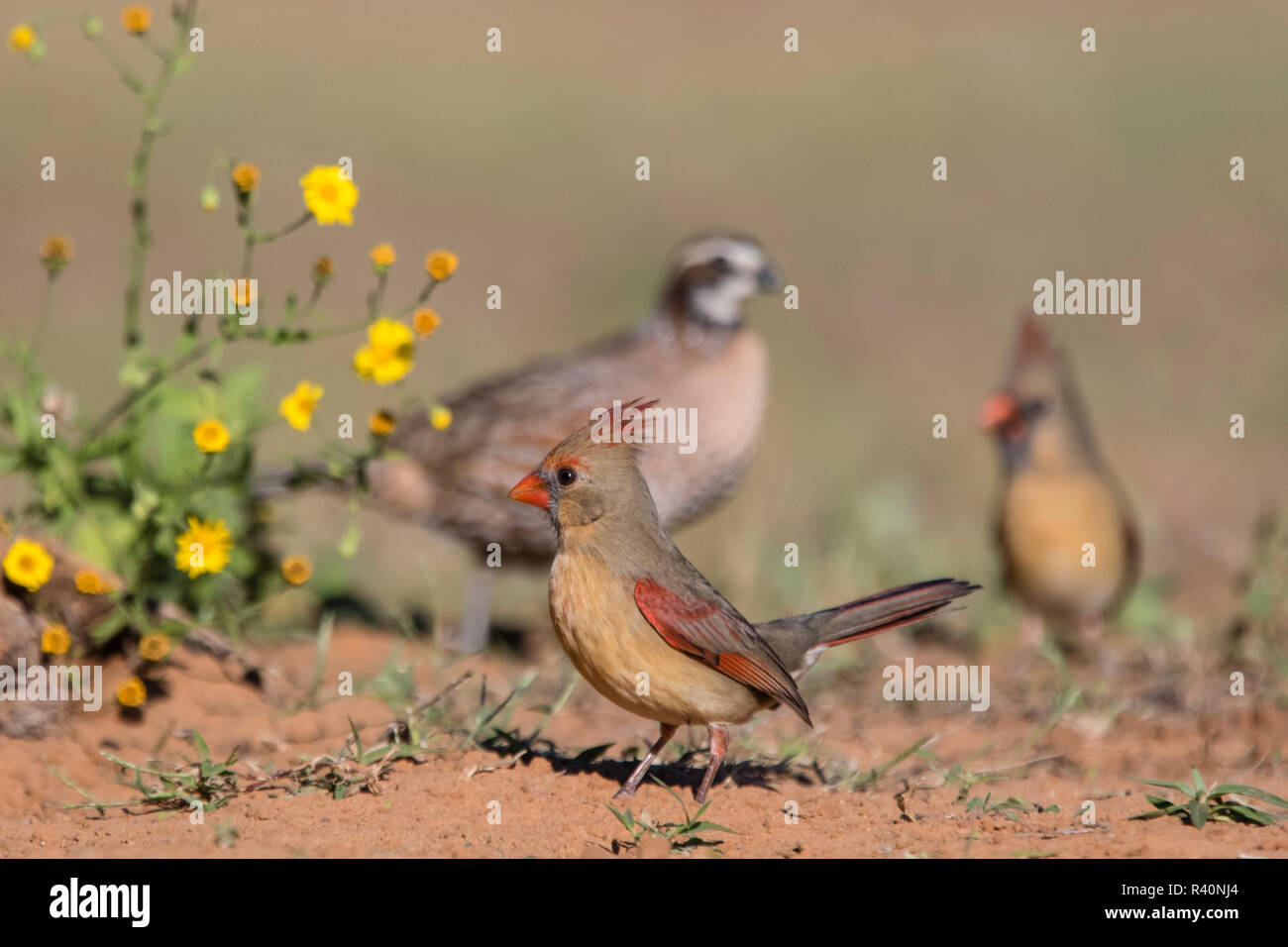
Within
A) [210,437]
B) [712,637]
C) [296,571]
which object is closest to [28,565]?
[210,437]

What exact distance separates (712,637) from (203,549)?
1.82m

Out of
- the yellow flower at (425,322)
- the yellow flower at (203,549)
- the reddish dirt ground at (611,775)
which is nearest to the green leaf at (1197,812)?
the reddish dirt ground at (611,775)

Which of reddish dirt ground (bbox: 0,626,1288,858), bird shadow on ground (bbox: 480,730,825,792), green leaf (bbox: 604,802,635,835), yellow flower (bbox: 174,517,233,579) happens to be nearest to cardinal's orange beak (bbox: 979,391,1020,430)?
reddish dirt ground (bbox: 0,626,1288,858)

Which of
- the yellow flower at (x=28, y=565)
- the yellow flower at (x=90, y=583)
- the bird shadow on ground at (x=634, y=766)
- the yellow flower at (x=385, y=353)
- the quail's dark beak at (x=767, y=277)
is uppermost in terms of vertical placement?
the quail's dark beak at (x=767, y=277)

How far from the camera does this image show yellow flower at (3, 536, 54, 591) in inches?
187

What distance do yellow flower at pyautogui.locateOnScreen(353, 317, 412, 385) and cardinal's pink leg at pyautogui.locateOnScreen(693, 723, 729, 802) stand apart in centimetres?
154

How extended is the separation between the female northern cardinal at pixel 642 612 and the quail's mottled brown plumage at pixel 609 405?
2.17 meters

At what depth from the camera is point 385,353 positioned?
16.1 ft

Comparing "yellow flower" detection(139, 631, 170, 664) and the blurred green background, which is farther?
the blurred green background

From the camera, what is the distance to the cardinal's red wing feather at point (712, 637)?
4.14 metres

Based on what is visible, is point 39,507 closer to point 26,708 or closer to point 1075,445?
point 26,708

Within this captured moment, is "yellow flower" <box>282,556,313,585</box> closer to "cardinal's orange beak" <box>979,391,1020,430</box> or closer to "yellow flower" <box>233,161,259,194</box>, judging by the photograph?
"yellow flower" <box>233,161,259,194</box>

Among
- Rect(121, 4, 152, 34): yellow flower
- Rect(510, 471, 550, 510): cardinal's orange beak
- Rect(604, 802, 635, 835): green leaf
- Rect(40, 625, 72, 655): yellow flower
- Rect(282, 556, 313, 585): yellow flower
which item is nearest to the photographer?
Rect(604, 802, 635, 835): green leaf

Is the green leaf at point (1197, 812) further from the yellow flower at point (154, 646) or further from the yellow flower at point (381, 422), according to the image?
the yellow flower at point (154, 646)
